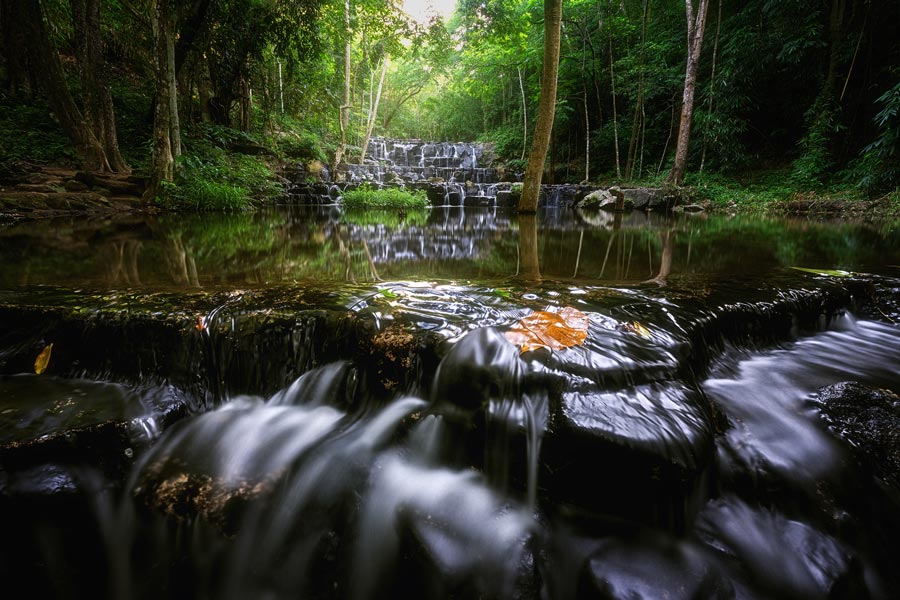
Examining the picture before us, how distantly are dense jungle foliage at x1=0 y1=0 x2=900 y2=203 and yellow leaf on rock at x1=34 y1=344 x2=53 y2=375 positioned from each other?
709cm

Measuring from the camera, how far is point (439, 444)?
151cm

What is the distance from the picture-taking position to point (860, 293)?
2600 millimetres

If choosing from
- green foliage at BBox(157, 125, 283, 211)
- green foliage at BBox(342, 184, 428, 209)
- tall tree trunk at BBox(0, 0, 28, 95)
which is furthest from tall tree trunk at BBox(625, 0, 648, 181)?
tall tree trunk at BBox(0, 0, 28, 95)

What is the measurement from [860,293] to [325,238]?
488 cm

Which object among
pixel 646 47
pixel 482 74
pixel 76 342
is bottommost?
pixel 76 342

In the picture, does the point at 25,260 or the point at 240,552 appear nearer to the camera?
the point at 240,552

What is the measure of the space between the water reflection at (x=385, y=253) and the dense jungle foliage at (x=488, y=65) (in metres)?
4.05

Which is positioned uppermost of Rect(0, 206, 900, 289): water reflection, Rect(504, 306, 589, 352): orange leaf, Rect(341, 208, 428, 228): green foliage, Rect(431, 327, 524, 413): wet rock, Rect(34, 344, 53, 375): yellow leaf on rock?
Rect(341, 208, 428, 228): green foliage

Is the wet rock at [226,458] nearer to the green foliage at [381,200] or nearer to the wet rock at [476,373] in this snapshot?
the wet rock at [476,373]

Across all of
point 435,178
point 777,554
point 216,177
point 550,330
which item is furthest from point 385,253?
point 435,178

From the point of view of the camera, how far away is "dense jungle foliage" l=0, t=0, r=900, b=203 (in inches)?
326

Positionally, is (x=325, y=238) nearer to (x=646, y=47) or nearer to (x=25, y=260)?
(x=25, y=260)

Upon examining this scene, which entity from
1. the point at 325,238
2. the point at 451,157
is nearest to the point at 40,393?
the point at 325,238

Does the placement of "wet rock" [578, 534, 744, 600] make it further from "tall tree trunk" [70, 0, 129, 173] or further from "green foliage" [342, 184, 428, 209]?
"tall tree trunk" [70, 0, 129, 173]
